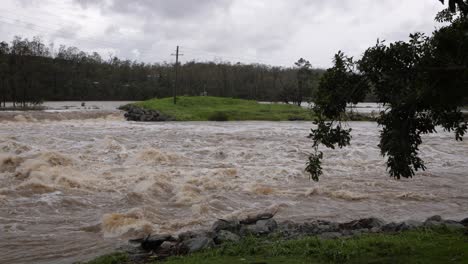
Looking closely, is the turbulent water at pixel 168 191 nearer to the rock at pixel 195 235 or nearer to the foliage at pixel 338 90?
the rock at pixel 195 235

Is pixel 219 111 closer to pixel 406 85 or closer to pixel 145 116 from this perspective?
pixel 145 116

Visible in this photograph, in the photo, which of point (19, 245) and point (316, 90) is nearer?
point (316, 90)

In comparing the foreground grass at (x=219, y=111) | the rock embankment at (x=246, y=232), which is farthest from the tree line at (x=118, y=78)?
the rock embankment at (x=246, y=232)

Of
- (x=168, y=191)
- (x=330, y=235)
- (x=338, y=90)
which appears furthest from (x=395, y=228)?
(x=168, y=191)

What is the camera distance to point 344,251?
24.4ft

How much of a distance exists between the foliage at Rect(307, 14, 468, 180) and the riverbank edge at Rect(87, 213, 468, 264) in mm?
2233

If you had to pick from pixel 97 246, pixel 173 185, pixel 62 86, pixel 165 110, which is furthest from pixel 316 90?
pixel 62 86

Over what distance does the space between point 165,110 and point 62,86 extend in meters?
50.5

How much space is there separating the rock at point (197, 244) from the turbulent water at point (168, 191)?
7.06 ft

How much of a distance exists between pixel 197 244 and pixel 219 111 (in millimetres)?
52649

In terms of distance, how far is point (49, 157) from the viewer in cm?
1947

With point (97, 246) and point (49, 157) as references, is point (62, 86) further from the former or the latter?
point (97, 246)

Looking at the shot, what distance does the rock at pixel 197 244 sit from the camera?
8406 mm

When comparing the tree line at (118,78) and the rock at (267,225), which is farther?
the tree line at (118,78)
